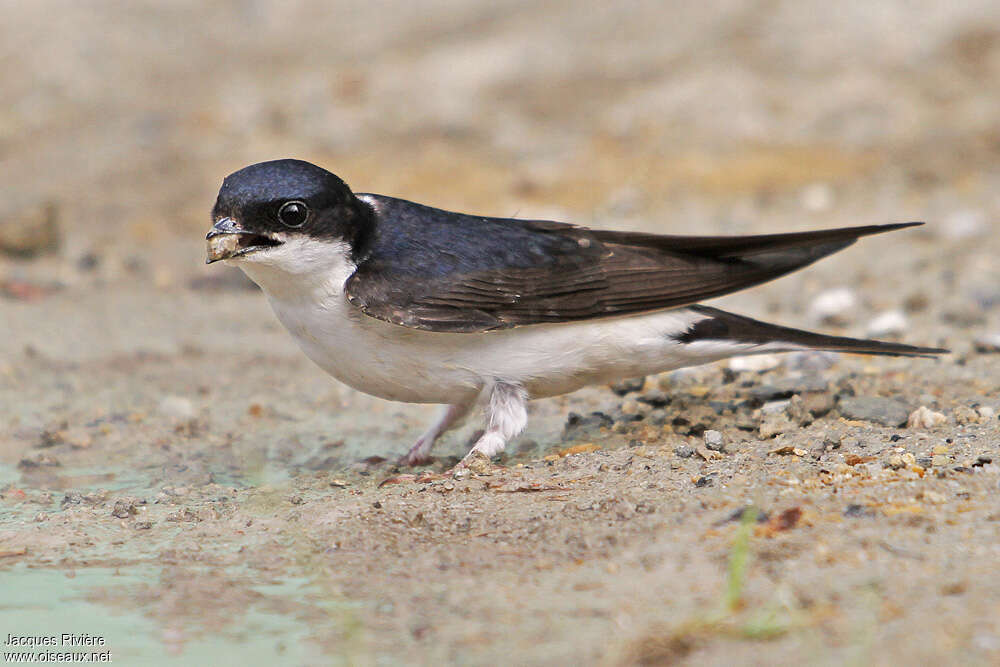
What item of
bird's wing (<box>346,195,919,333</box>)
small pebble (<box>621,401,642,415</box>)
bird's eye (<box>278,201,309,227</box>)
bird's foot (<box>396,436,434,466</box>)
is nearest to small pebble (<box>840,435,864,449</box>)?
bird's wing (<box>346,195,919,333</box>)

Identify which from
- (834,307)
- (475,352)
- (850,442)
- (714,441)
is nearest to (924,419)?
(850,442)

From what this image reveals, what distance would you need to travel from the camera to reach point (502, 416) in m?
4.09

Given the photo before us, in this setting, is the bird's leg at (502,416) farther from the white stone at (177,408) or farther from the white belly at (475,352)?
the white stone at (177,408)

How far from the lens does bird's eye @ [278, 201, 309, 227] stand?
3.83 meters

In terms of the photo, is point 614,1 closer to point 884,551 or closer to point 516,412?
point 516,412

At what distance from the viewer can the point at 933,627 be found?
7.97 feet

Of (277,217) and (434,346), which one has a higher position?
(277,217)

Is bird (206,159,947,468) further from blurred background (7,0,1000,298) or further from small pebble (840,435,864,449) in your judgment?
blurred background (7,0,1000,298)

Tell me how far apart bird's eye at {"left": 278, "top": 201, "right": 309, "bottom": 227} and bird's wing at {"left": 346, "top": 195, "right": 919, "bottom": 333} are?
24 cm

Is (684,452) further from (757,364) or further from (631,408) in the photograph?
(757,364)

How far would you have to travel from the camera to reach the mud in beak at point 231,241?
3.72 metres

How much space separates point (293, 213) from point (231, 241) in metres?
0.22

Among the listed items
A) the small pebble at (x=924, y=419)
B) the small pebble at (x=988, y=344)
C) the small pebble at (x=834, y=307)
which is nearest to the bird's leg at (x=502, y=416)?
the small pebble at (x=924, y=419)

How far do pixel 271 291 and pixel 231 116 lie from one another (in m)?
5.26
